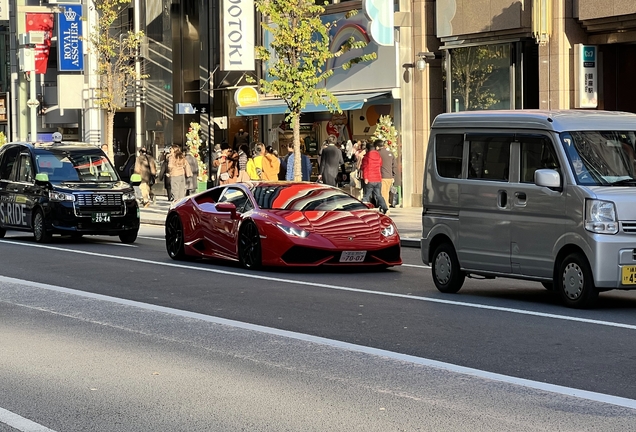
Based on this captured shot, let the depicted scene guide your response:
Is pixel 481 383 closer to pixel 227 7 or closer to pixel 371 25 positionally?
pixel 371 25

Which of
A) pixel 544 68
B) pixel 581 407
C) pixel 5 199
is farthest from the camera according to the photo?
pixel 544 68

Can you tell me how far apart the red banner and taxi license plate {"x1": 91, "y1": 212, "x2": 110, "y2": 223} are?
40674 millimetres

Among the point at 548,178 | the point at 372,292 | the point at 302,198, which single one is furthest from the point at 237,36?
the point at 548,178

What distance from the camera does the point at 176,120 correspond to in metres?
47.8

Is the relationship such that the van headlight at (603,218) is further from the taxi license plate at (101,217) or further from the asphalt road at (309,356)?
the taxi license plate at (101,217)

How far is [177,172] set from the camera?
36344 millimetres

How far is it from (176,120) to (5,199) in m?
22.5

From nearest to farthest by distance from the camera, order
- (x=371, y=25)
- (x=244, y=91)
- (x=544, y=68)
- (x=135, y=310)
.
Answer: (x=135, y=310) → (x=544, y=68) → (x=371, y=25) → (x=244, y=91)

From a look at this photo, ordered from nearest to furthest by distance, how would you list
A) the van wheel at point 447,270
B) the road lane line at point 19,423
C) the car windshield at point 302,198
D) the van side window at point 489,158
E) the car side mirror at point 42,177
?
the road lane line at point 19,423
the van side window at point 489,158
the van wheel at point 447,270
the car windshield at point 302,198
the car side mirror at point 42,177

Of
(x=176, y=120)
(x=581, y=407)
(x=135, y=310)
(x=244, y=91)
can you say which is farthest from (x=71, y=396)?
(x=176, y=120)

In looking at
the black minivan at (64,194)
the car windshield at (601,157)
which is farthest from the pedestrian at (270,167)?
the car windshield at (601,157)

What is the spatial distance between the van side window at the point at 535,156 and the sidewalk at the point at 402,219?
9.41 meters

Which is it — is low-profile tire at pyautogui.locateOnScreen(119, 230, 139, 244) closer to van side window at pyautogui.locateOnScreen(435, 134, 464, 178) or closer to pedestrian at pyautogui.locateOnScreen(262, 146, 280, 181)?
pedestrian at pyautogui.locateOnScreen(262, 146, 280, 181)

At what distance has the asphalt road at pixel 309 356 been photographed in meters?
7.73
